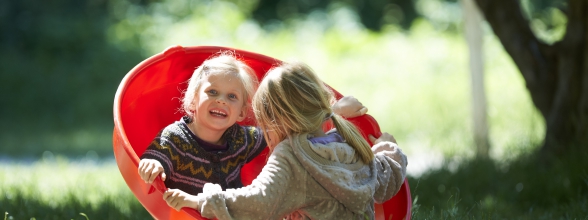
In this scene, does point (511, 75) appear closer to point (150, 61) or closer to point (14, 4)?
point (150, 61)

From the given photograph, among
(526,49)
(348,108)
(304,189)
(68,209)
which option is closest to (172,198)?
(304,189)

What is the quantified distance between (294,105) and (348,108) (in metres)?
0.57

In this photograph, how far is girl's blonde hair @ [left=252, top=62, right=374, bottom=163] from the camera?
240 centimetres

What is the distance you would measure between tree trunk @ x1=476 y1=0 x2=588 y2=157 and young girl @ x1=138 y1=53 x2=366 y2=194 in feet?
6.24

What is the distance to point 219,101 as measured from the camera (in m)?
2.86

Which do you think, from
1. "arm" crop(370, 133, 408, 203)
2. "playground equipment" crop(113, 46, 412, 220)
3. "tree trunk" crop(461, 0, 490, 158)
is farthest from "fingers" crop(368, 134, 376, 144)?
"tree trunk" crop(461, 0, 490, 158)

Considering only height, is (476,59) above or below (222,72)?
below

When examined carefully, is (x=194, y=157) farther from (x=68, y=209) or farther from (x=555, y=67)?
(x=555, y=67)

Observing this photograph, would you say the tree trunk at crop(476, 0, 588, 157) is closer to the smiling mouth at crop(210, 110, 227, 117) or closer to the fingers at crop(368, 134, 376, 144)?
the fingers at crop(368, 134, 376, 144)

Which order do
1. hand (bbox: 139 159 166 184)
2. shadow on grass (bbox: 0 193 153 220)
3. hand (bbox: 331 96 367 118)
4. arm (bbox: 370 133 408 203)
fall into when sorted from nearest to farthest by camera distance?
hand (bbox: 139 159 166 184)
arm (bbox: 370 133 408 203)
hand (bbox: 331 96 367 118)
shadow on grass (bbox: 0 193 153 220)

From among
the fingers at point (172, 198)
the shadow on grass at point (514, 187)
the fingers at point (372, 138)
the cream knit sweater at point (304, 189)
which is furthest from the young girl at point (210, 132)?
the shadow on grass at point (514, 187)

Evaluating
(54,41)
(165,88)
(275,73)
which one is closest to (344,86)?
(54,41)

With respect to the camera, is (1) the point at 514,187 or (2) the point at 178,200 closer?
(2) the point at 178,200

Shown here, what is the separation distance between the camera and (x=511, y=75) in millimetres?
8367
